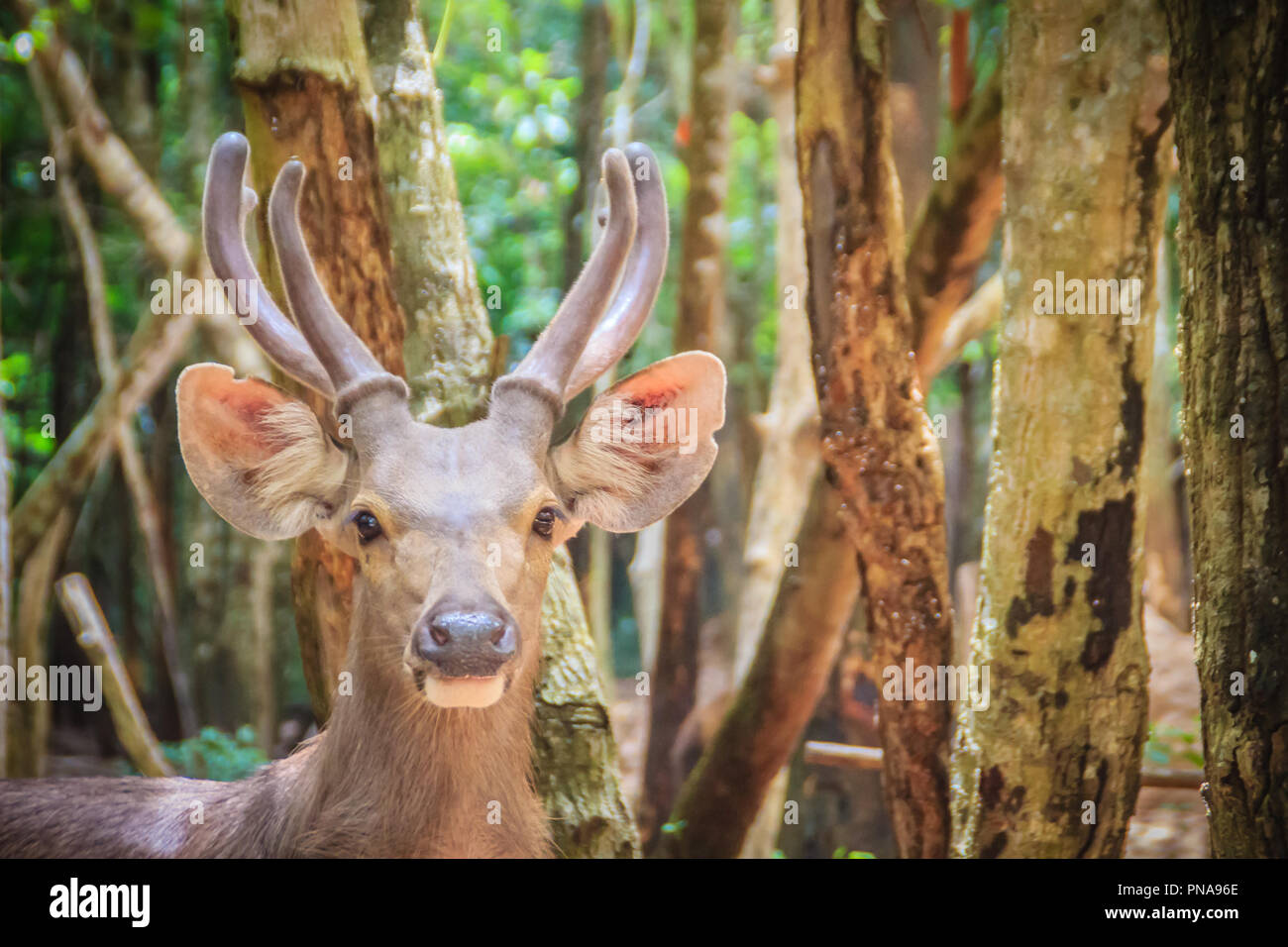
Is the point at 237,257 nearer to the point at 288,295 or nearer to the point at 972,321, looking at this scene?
the point at 288,295

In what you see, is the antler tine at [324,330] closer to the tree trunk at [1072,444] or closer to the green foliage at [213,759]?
the tree trunk at [1072,444]

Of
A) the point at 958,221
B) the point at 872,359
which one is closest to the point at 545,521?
the point at 872,359

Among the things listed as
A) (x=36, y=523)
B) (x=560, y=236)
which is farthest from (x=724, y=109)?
(x=36, y=523)

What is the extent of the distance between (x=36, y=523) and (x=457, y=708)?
2652 millimetres

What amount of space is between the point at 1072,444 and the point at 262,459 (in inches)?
70.2

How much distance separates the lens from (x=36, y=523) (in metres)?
4.59

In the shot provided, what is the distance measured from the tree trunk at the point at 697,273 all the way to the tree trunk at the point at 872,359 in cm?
206

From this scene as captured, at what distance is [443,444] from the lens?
8.50 ft

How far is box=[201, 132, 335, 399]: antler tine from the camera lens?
8.89ft

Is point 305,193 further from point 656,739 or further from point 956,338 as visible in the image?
point 656,739

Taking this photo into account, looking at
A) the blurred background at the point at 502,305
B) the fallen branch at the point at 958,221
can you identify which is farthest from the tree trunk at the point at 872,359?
the blurred background at the point at 502,305

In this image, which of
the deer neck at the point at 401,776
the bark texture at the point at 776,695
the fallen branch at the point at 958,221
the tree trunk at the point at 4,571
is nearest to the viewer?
the deer neck at the point at 401,776

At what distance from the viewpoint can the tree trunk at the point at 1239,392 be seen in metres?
2.59

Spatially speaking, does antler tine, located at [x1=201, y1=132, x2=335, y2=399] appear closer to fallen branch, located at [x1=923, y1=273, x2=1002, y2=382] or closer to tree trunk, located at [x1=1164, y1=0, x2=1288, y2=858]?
tree trunk, located at [x1=1164, y1=0, x2=1288, y2=858]
